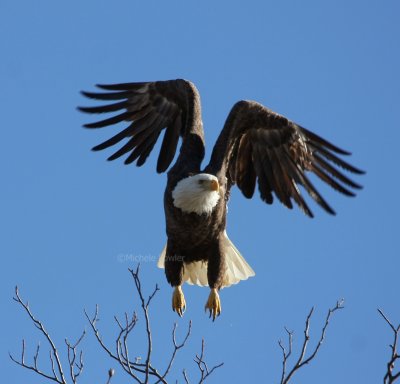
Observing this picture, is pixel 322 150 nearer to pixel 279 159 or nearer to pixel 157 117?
pixel 279 159

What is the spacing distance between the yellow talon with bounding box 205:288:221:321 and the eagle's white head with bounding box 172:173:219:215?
2.40 feet

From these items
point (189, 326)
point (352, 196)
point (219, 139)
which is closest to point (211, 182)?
point (219, 139)

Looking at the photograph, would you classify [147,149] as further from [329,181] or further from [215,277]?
[329,181]

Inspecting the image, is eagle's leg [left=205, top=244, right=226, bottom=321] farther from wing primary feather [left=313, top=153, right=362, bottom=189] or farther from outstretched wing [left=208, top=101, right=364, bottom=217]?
wing primary feather [left=313, top=153, right=362, bottom=189]

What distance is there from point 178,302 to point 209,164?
1.05 meters

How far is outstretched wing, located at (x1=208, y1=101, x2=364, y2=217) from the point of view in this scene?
6.27m

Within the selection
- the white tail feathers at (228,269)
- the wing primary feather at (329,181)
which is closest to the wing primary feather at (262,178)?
the wing primary feather at (329,181)

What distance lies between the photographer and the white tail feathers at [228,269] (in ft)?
23.0

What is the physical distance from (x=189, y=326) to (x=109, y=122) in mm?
2211

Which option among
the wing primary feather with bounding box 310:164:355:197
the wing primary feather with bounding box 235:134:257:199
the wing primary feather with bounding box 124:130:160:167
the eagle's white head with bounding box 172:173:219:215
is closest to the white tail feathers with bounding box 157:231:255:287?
the wing primary feather with bounding box 235:134:257:199

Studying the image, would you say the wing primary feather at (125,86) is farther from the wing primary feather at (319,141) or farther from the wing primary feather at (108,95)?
the wing primary feather at (319,141)

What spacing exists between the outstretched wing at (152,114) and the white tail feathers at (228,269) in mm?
774

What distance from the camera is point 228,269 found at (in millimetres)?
7211

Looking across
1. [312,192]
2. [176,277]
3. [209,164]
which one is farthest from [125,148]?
[312,192]
